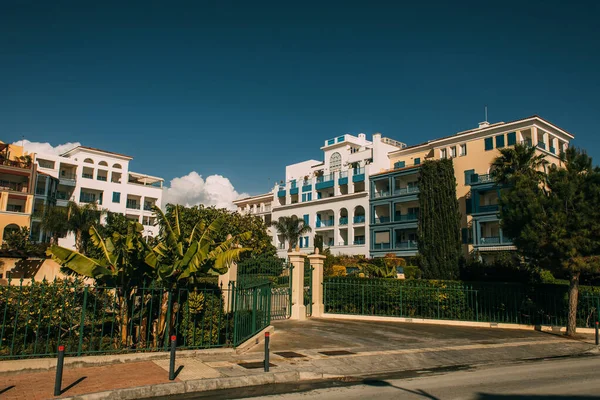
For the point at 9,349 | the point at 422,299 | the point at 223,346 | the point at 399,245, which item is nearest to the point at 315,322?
the point at 422,299

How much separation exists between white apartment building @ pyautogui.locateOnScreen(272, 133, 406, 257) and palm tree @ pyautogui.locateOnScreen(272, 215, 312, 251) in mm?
2591

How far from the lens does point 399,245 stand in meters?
54.9

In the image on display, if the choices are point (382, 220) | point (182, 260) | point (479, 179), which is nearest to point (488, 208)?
point (479, 179)

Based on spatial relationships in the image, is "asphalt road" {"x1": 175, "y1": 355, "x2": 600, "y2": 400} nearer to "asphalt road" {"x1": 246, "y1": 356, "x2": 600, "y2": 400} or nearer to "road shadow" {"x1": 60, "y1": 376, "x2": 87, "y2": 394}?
"asphalt road" {"x1": 246, "y1": 356, "x2": 600, "y2": 400}

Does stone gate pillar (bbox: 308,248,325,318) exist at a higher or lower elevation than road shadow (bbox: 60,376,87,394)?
higher

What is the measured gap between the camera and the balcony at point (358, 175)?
62159mm

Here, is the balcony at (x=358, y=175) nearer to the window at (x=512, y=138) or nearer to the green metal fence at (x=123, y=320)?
the window at (x=512, y=138)

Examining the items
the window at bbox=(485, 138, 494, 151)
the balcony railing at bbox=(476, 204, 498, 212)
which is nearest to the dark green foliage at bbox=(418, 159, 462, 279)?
the balcony railing at bbox=(476, 204, 498, 212)

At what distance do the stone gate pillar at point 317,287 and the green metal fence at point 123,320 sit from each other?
836cm

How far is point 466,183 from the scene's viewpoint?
168ft

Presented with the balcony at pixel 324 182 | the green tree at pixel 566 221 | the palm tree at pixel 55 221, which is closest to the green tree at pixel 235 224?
the palm tree at pixel 55 221

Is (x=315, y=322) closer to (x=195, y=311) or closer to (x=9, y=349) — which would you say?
(x=195, y=311)

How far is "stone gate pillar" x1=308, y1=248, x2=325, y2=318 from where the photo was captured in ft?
73.5

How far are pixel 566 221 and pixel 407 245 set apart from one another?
119 ft
